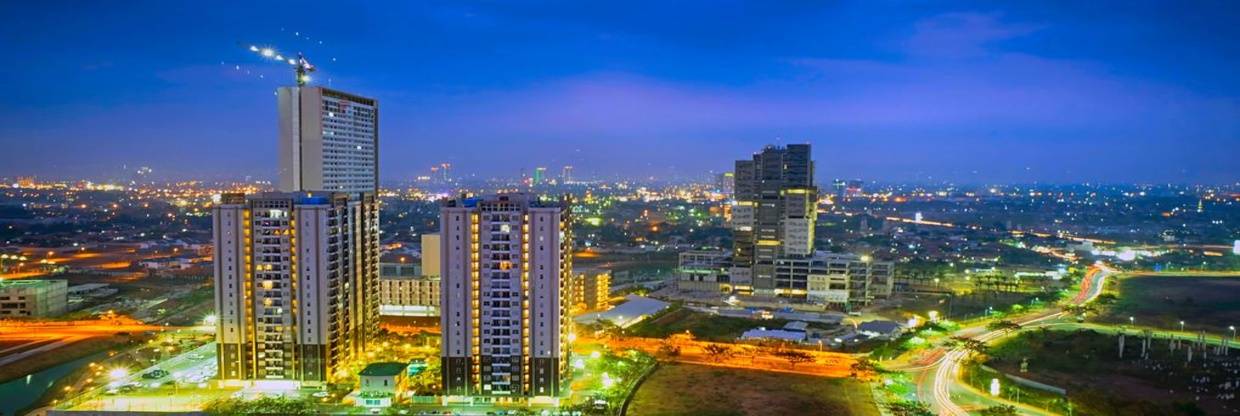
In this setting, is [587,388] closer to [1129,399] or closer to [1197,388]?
[1129,399]

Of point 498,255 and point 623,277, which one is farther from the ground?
point 498,255

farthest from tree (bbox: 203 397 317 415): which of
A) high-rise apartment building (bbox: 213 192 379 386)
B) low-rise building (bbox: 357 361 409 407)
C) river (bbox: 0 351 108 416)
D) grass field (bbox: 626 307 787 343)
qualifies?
grass field (bbox: 626 307 787 343)

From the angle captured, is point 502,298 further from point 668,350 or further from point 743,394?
point 668,350

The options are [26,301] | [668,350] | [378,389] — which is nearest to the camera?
[378,389]

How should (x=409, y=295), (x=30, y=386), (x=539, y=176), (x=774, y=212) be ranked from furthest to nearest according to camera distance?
(x=539, y=176)
(x=774, y=212)
(x=409, y=295)
(x=30, y=386)

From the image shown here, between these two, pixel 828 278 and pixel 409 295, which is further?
pixel 828 278

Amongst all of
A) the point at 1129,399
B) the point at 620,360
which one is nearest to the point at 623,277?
the point at 620,360

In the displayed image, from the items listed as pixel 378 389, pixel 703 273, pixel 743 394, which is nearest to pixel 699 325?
pixel 703 273
